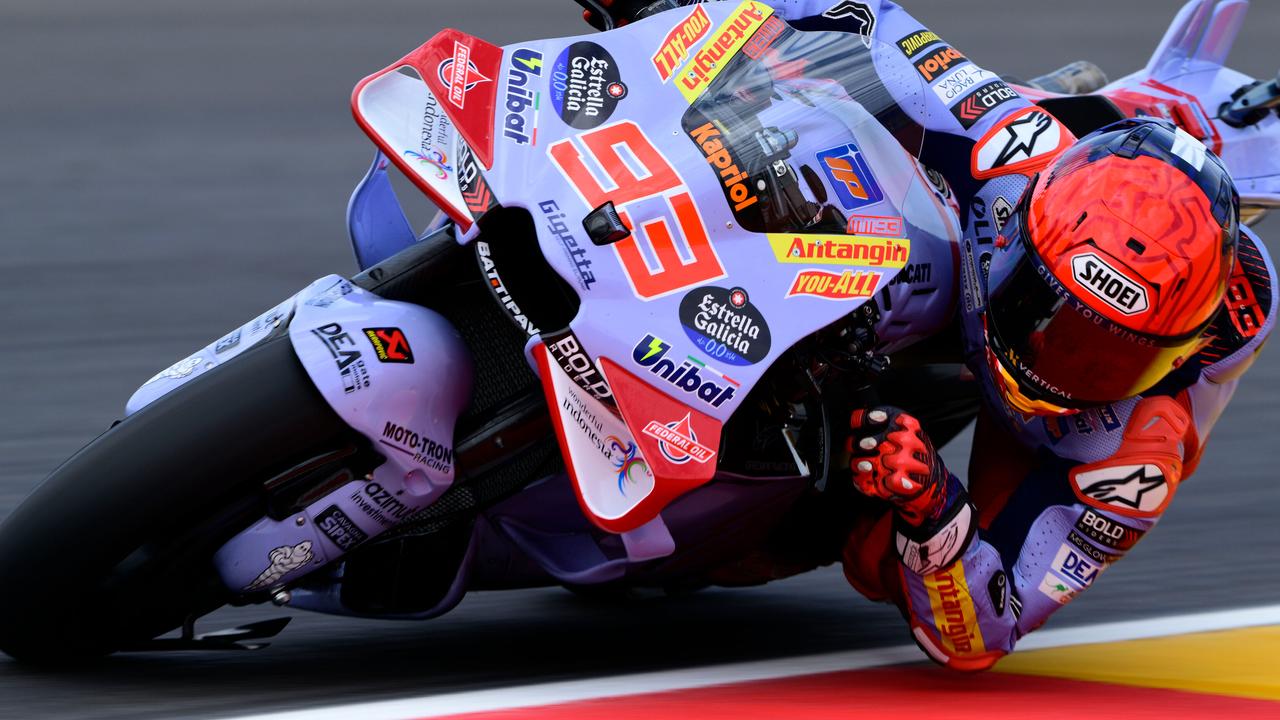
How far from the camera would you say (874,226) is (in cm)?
311

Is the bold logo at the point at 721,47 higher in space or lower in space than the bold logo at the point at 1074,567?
higher

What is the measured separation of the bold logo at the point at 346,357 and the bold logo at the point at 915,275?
0.95 m

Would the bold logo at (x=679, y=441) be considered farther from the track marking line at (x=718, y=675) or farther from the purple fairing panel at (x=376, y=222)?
the purple fairing panel at (x=376, y=222)

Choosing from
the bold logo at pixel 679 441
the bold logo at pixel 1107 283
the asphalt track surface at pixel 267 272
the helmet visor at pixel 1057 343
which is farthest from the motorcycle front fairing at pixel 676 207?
the asphalt track surface at pixel 267 272

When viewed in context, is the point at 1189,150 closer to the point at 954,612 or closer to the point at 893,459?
the point at 893,459

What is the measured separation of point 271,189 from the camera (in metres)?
7.41

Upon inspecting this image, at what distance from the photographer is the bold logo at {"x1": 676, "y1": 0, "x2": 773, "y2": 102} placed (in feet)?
10.2

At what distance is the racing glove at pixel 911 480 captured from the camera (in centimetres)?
315

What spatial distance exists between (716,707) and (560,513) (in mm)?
460

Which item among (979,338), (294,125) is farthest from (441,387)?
(294,125)

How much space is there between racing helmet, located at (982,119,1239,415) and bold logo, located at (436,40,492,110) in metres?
0.96

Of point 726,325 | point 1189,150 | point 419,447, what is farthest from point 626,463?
point 1189,150

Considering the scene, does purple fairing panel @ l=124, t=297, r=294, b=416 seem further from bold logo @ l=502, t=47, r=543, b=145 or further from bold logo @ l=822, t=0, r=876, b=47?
bold logo @ l=822, t=0, r=876, b=47

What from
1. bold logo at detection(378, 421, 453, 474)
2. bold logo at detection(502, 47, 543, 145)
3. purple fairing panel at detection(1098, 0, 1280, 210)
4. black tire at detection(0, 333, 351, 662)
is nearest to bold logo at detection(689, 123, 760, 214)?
bold logo at detection(502, 47, 543, 145)
